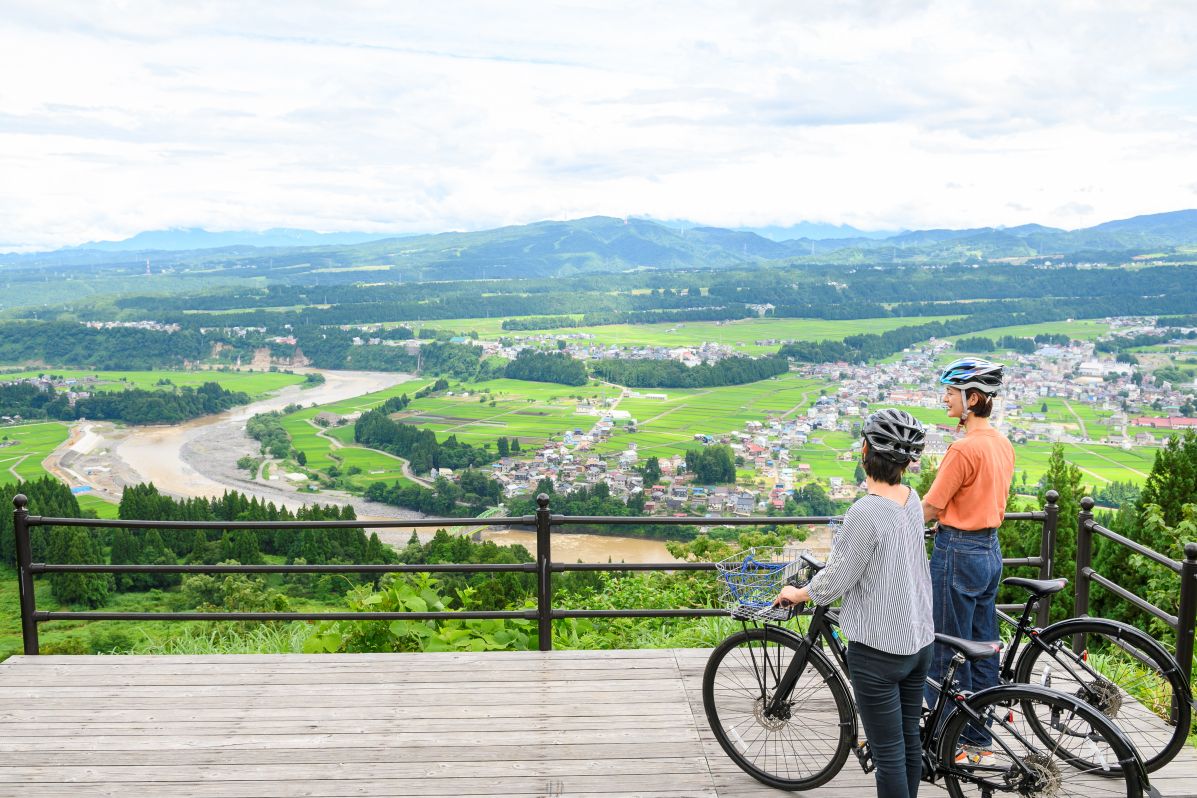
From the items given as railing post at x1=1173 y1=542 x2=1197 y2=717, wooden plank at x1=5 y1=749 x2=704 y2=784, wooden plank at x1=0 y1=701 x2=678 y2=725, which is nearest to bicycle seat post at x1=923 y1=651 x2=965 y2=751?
wooden plank at x1=5 y1=749 x2=704 y2=784

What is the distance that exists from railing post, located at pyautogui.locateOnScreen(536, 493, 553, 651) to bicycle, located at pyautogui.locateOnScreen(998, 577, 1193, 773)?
2.40 m

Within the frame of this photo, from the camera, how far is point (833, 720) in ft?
13.5

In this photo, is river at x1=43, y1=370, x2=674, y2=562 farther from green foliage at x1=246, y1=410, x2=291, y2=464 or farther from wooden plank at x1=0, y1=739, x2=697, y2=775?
wooden plank at x1=0, y1=739, x2=697, y2=775

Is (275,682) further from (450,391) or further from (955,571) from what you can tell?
(450,391)

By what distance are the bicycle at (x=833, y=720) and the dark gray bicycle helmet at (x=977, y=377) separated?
94 centimetres

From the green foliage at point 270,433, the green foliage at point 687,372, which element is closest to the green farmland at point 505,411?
the green foliage at point 687,372

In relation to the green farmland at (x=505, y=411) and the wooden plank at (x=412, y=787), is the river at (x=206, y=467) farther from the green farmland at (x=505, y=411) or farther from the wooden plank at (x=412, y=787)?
the wooden plank at (x=412, y=787)

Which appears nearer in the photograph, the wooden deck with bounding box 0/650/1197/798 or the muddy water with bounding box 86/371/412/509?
the wooden deck with bounding box 0/650/1197/798

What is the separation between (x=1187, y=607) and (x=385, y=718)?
A: 3.77 m

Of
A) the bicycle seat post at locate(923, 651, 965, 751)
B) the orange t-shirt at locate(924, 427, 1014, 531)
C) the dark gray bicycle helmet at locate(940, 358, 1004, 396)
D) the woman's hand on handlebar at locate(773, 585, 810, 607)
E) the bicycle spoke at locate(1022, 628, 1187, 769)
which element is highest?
the dark gray bicycle helmet at locate(940, 358, 1004, 396)

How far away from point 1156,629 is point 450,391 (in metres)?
69.0

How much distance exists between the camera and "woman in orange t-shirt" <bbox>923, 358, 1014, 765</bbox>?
3.59 meters

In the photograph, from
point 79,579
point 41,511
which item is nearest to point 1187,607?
point 79,579

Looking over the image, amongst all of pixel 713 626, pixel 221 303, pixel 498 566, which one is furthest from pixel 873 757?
pixel 221 303
